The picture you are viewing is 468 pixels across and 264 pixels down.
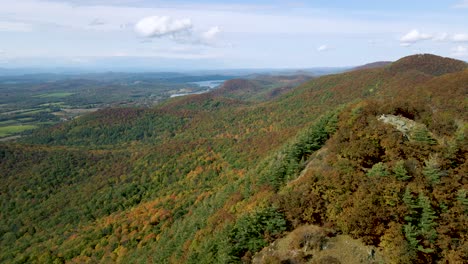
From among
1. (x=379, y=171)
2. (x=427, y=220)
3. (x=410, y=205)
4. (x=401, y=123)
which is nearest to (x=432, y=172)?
(x=379, y=171)

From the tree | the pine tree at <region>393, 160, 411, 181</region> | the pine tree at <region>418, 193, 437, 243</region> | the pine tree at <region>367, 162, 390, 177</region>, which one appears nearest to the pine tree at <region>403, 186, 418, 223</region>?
the pine tree at <region>418, 193, 437, 243</region>

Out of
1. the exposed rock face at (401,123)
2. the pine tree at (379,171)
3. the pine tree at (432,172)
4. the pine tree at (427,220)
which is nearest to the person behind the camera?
the pine tree at (427,220)

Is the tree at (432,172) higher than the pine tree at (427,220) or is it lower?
higher

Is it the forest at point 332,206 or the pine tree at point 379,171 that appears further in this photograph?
the pine tree at point 379,171

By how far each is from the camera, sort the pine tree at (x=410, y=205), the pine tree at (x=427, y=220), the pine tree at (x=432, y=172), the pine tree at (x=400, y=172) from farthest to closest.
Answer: the pine tree at (x=400, y=172), the pine tree at (x=432, y=172), the pine tree at (x=410, y=205), the pine tree at (x=427, y=220)

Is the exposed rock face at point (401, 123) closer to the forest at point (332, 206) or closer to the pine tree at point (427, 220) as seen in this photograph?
the forest at point (332, 206)

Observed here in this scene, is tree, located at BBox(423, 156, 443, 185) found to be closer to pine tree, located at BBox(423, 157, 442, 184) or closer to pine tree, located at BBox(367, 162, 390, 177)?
pine tree, located at BBox(423, 157, 442, 184)

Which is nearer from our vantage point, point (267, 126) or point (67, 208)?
point (67, 208)

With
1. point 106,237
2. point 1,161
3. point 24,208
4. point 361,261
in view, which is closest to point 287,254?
point 361,261

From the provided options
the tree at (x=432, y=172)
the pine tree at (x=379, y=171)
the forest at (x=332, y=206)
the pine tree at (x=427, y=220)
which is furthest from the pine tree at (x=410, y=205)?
the tree at (x=432, y=172)

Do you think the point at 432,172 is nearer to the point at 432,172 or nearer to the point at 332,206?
the point at 432,172

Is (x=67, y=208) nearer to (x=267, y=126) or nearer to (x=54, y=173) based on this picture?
(x=54, y=173)
